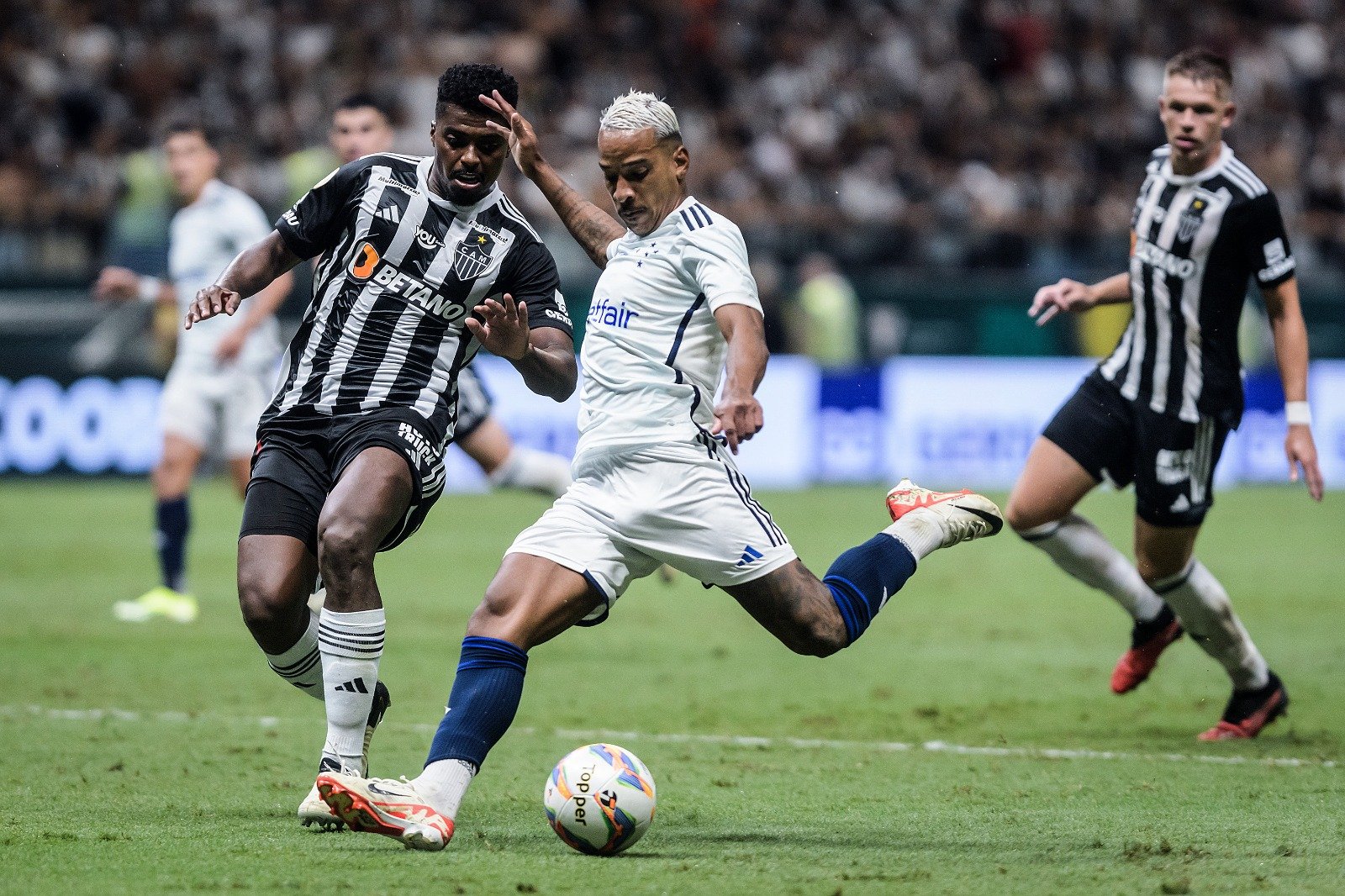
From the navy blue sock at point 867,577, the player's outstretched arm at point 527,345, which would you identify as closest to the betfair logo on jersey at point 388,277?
the player's outstretched arm at point 527,345

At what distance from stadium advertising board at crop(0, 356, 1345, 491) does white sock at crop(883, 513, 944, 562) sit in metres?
11.5

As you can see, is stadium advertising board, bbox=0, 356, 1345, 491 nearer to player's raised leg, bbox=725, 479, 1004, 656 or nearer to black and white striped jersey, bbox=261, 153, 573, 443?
player's raised leg, bbox=725, 479, 1004, 656

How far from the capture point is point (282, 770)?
6.38m

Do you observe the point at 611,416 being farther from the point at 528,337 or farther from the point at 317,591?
the point at 317,591

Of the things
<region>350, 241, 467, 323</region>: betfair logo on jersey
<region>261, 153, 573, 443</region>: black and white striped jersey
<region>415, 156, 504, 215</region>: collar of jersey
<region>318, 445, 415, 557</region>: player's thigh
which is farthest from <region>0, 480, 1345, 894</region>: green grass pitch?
<region>415, 156, 504, 215</region>: collar of jersey

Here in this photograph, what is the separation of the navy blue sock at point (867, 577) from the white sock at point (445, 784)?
1.26 m

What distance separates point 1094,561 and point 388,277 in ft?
10.9

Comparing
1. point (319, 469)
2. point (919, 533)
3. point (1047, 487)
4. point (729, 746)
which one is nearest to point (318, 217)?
point (319, 469)

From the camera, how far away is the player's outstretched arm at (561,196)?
5.82 m

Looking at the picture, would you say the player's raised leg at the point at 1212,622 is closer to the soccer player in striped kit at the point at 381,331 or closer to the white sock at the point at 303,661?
the soccer player in striped kit at the point at 381,331

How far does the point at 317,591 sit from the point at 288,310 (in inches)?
478

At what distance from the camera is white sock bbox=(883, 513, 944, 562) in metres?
5.95

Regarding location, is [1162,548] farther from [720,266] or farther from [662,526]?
[720,266]

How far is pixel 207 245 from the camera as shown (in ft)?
34.1
